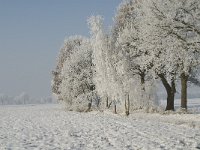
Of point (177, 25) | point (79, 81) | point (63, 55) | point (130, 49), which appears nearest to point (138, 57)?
point (130, 49)

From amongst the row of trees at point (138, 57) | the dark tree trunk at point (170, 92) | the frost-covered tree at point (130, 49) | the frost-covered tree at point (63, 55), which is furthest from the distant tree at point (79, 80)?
the dark tree trunk at point (170, 92)

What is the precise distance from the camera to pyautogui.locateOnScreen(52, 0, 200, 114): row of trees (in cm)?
3572

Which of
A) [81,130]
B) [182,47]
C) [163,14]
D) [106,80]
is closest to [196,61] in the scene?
[182,47]

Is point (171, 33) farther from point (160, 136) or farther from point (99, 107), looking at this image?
point (99, 107)

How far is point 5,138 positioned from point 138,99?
25948 mm

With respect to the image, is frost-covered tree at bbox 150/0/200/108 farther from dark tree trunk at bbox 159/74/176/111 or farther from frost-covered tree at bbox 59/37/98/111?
frost-covered tree at bbox 59/37/98/111

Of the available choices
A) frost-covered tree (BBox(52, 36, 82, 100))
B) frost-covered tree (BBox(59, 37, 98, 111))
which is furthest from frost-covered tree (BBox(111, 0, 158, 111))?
frost-covered tree (BBox(52, 36, 82, 100))

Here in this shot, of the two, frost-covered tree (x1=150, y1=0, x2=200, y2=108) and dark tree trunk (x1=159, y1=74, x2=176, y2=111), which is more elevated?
frost-covered tree (x1=150, y1=0, x2=200, y2=108)

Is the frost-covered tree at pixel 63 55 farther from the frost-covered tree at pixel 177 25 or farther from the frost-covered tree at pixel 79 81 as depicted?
the frost-covered tree at pixel 177 25

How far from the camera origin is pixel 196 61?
1543 inches

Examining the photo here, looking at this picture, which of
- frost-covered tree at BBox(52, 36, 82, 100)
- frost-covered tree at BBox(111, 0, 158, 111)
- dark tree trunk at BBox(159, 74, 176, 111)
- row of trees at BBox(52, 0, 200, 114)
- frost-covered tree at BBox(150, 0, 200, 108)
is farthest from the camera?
frost-covered tree at BBox(52, 36, 82, 100)

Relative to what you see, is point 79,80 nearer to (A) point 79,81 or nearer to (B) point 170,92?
(A) point 79,81

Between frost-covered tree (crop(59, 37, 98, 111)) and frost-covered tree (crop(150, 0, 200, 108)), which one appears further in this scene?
frost-covered tree (crop(59, 37, 98, 111))

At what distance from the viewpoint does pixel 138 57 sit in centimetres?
4925
